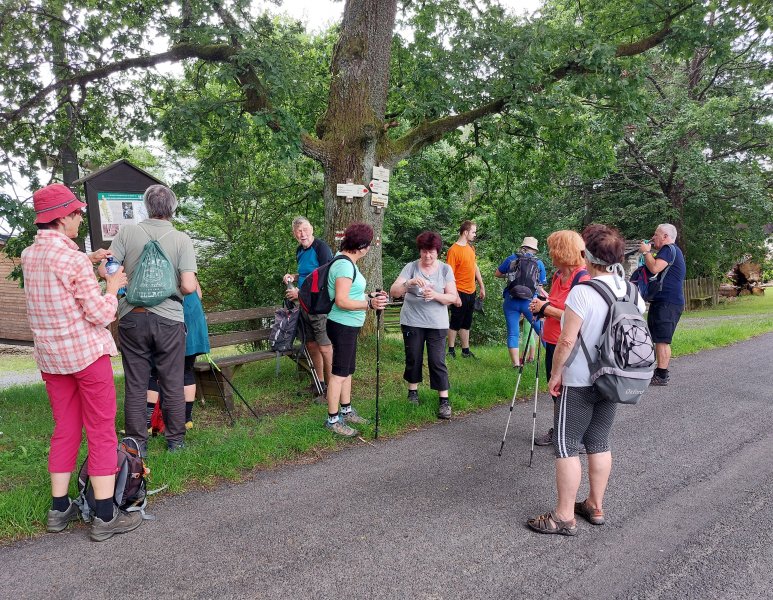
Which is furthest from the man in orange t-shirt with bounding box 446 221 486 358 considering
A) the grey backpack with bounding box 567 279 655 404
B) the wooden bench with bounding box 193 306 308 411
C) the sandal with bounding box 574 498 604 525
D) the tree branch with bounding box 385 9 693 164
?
the grey backpack with bounding box 567 279 655 404

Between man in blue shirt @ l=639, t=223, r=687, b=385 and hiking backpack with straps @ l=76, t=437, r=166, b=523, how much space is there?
20.3 feet

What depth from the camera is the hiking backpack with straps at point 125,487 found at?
11.4 ft

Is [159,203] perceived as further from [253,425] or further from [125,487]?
[253,425]

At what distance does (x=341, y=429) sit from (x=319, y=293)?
1273mm

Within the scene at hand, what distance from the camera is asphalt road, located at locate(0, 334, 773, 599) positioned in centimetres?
284

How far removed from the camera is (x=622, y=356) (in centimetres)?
319

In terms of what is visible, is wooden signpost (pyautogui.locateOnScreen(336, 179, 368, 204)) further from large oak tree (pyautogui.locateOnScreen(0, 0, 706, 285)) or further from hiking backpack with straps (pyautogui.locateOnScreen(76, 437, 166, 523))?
hiking backpack with straps (pyautogui.locateOnScreen(76, 437, 166, 523))

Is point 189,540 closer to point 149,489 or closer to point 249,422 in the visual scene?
point 149,489

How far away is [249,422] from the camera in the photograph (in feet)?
18.2

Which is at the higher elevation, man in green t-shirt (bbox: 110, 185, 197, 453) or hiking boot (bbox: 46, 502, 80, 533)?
man in green t-shirt (bbox: 110, 185, 197, 453)

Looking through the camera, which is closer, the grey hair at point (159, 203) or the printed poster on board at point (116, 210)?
the grey hair at point (159, 203)

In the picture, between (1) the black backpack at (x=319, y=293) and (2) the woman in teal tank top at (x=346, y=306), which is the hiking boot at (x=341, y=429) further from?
(1) the black backpack at (x=319, y=293)

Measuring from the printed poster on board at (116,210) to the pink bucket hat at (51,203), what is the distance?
69.3 inches

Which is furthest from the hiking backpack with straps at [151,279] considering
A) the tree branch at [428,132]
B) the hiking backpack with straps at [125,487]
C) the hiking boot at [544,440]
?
the tree branch at [428,132]
